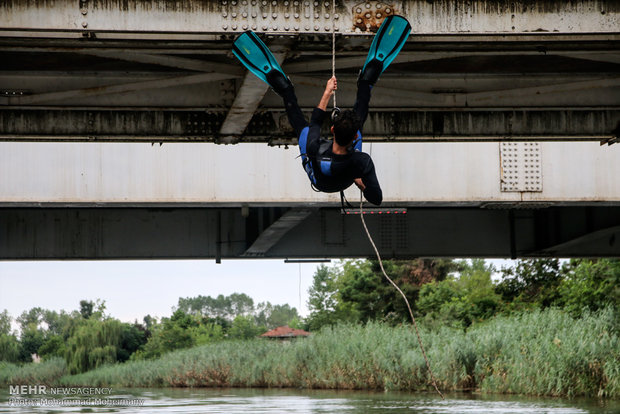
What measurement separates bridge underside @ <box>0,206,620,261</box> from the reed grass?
352 centimetres

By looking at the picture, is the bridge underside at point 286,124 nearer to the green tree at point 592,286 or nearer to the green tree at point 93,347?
the green tree at point 592,286

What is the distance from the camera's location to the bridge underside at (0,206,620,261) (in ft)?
71.5

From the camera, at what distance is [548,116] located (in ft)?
41.5

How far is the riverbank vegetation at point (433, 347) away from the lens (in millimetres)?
24938

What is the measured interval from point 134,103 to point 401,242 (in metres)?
12.2

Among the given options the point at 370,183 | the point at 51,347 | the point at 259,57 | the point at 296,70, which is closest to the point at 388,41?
the point at 259,57

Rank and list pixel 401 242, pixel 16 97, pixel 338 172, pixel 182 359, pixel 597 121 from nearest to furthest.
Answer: pixel 338 172 → pixel 16 97 → pixel 597 121 → pixel 401 242 → pixel 182 359

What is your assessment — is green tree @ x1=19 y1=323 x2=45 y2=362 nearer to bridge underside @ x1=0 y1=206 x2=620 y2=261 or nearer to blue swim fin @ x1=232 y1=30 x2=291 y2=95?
bridge underside @ x1=0 y1=206 x2=620 y2=261

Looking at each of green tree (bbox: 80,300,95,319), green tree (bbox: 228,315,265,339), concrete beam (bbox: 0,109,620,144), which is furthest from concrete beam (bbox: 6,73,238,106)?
green tree (bbox: 80,300,95,319)

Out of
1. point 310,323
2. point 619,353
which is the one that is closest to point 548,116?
point 619,353

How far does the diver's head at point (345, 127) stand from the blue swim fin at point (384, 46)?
931 millimetres

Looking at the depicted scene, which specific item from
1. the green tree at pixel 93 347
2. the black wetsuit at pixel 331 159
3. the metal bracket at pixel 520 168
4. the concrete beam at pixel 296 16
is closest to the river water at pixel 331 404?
the metal bracket at pixel 520 168

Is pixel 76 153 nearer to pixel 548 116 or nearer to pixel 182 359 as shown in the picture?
pixel 548 116

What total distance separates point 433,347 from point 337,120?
22.1 meters
